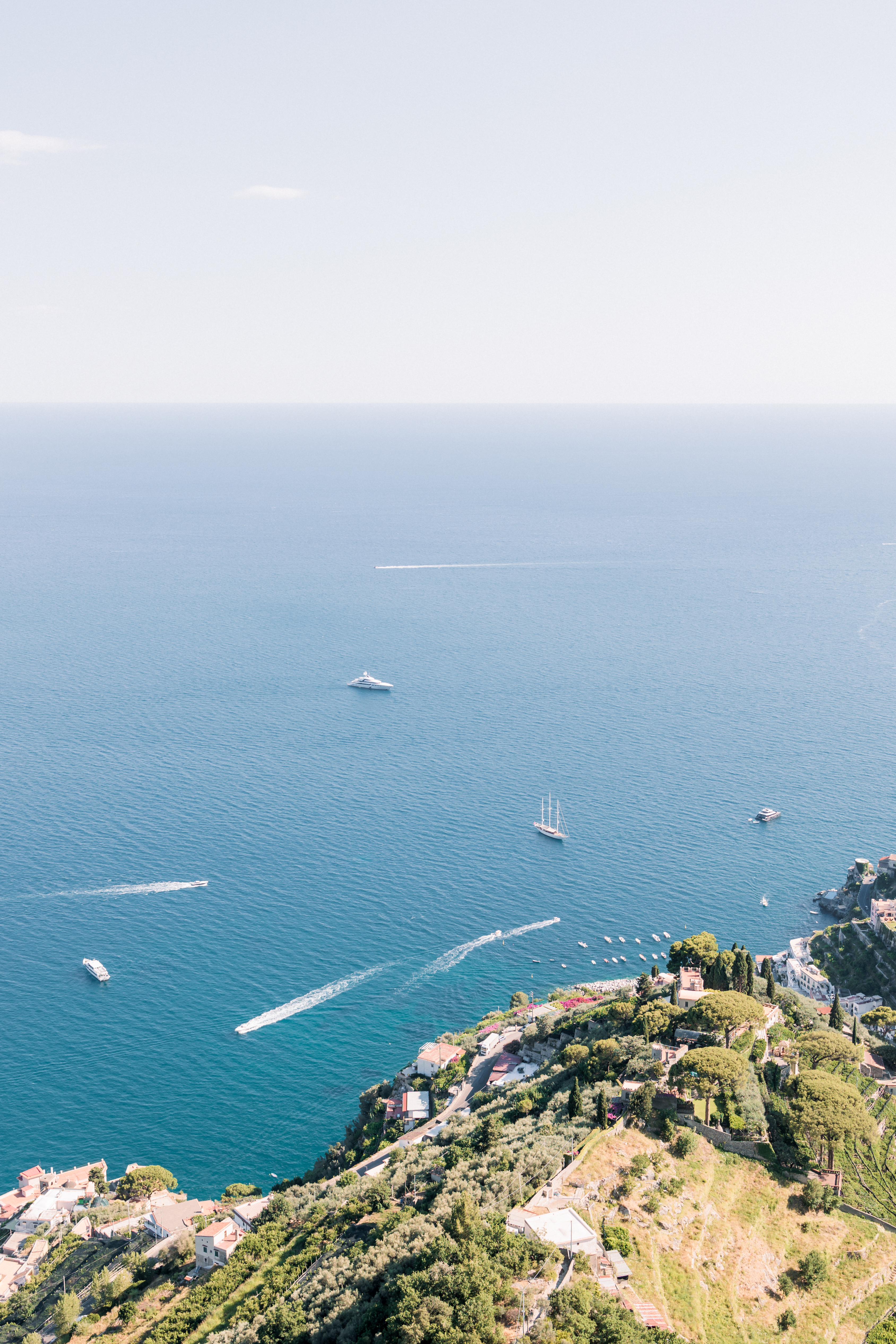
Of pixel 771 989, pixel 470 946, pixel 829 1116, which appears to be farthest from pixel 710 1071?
pixel 470 946

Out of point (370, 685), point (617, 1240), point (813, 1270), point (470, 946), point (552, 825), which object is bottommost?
point (470, 946)

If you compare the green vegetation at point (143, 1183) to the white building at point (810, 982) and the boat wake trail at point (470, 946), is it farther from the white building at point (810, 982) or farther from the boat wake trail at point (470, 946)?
the white building at point (810, 982)

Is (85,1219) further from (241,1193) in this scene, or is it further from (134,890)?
(134,890)

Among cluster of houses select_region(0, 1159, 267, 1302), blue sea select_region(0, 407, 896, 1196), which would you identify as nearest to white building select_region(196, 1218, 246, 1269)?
cluster of houses select_region(0, 1159, 267, 1302)

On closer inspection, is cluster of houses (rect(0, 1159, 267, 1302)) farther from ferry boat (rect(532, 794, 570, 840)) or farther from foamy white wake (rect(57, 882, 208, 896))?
ferry boat (rect(532, 794, 570, 840))

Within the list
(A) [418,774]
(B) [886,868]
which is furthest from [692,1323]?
(A) [418,774]

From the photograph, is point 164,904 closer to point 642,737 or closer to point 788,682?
point 642,737
